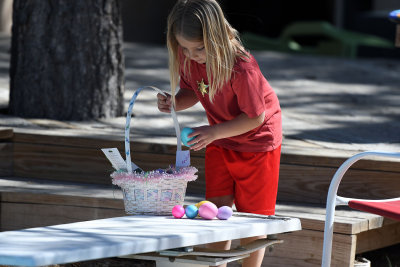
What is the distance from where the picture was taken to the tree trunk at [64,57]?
13.9 ft

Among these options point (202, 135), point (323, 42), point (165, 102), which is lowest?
point (202, 135)

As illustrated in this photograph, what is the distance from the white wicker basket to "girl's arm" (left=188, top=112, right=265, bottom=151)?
13 cm

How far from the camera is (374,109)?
15.8ft

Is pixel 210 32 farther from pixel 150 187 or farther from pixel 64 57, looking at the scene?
pixel 64 57

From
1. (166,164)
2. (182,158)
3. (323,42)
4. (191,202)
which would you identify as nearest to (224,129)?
(182,158)

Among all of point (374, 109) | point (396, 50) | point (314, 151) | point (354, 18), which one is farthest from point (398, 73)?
point (354, 18)

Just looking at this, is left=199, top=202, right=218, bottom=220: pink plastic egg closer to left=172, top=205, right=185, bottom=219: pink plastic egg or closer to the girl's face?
left=172, top=205, right=185, bottom=219: pink plastic egg

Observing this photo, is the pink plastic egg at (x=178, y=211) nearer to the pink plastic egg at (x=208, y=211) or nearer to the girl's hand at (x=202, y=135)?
the pink plastic egg at (x=208, y=211)

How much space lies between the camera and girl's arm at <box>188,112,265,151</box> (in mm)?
2615

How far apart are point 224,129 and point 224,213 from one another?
0.29 meters

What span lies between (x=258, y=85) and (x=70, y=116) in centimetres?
185

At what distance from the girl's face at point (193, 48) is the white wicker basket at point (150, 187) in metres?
0.21

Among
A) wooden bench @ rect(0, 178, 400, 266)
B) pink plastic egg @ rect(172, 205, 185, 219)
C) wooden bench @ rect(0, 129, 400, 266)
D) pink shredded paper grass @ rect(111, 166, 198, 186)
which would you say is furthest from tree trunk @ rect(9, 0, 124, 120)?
pink plastic egg @ rect(172, 205, 185, 219)

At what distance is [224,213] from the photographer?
264cm
